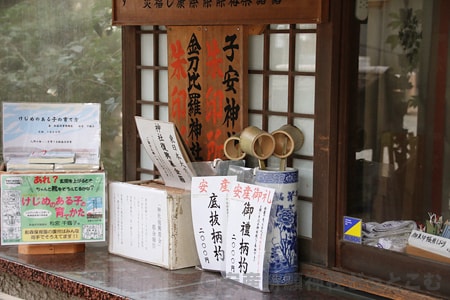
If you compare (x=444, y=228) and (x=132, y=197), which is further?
(x=132, y=197)

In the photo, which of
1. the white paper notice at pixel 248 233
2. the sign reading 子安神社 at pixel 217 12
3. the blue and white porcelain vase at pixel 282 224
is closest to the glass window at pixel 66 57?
the sign reading 子安神社 at pixel 217 12

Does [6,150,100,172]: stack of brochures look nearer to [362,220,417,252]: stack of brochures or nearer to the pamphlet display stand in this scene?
the pamphlet display stand

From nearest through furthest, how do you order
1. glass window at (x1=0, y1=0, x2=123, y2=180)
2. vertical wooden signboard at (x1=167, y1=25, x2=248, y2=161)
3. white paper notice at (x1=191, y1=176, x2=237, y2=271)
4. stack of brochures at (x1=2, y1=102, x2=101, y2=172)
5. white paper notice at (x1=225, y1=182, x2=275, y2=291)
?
white paper notice at (x1=225, y1=182, x2=275, y2=291)
white paper notice at (x1=191, y1=176, x2=237, y2=271)
vertical wooden signboard at (x1=167, y1=25, x2=248, y2=161)
stack of brochures at (x1=2, y1=102, x2=101, y2=172)
glass window at (x1=0, y1=0, x2=123, y2=180)

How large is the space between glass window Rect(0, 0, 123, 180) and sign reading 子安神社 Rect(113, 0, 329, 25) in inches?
36.9

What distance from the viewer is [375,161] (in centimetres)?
793

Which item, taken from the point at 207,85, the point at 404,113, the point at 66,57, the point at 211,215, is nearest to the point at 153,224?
the point at 211,215

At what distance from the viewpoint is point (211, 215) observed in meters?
7.48

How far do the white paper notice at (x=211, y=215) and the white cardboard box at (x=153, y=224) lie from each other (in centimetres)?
18

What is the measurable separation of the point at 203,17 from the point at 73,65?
2566 mm

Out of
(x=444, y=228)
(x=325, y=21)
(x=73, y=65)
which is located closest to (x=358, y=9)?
(x=325, y=21)

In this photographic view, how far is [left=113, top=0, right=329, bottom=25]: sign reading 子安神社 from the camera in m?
7.19

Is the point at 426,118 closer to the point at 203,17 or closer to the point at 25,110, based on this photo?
the point at 203,17

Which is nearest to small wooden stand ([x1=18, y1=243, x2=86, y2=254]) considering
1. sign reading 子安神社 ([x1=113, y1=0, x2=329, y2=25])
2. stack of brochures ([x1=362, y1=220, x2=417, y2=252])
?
sign reading 子安神社 ([x1=113, y1=0, x2=329, y2=25])

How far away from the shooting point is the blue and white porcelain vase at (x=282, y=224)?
7203 mm
